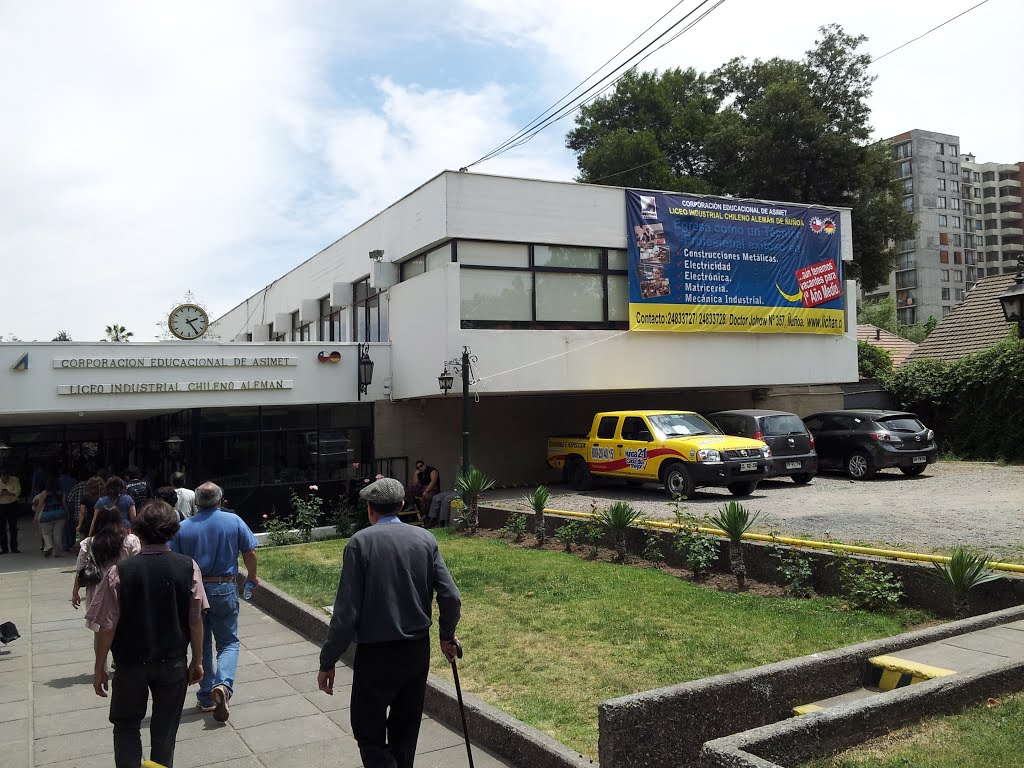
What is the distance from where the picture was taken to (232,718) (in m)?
6.78

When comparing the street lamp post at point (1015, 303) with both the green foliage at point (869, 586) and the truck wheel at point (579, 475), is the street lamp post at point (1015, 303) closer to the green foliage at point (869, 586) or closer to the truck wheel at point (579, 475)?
the green foliage at point (869, 586)

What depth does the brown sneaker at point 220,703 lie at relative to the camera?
6602mm

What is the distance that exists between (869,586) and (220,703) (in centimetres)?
551

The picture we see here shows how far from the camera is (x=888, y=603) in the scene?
777cm

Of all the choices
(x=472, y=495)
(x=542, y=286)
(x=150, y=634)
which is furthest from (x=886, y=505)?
(x=150, y=634)

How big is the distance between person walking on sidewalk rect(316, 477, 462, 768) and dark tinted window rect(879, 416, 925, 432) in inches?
653

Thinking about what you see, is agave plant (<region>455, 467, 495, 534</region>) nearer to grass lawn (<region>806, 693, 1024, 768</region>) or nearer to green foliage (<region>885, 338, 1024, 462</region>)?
grass lawn (<region>806, 693, 1024, 768</region>)

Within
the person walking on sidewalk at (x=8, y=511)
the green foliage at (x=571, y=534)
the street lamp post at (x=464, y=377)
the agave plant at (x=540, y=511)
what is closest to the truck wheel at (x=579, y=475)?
the street lamp post at (x=464, y=377)

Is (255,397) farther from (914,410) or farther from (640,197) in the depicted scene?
(914,410)

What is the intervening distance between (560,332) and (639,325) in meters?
2.05

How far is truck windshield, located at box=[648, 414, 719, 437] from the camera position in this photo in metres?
17.3

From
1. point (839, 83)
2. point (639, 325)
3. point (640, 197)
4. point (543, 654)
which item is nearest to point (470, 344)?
point (639, 325)

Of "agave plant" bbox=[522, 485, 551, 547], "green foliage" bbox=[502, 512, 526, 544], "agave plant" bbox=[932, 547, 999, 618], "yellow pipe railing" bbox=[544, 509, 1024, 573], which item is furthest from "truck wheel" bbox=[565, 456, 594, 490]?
"agave plant" bbox=[932, 547, 999, 618]

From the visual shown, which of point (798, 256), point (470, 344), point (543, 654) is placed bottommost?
point (543, 654)
